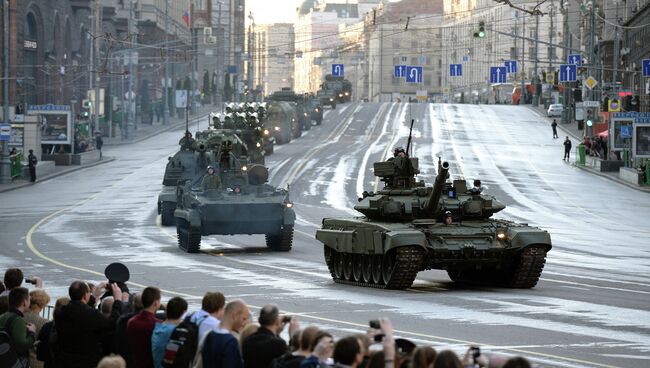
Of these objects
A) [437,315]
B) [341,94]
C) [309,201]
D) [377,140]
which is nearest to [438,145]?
[377,140]

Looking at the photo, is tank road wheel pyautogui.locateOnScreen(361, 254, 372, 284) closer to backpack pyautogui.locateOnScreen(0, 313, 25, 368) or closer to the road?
the road

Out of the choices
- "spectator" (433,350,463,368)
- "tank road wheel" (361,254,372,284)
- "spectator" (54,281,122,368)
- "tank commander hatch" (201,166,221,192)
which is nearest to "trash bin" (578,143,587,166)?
"tank commander hatch" (201,166,221,192)

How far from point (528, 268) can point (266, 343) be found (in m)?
16.1

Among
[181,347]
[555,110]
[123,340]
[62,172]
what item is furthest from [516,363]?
[555,110]

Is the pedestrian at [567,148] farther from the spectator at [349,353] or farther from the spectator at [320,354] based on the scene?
the spectator at [349,353]

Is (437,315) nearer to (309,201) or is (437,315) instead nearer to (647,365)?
(647,365)

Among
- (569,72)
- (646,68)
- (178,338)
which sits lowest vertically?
(178,338)

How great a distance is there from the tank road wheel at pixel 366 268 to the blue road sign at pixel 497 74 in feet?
329

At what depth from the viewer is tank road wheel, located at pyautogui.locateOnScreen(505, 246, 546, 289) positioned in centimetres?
2675

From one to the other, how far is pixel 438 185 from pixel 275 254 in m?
10.8

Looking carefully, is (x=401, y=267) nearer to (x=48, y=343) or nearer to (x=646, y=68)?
(x=48, y=343)

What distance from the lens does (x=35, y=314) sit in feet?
47.8

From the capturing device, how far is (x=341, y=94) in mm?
135625

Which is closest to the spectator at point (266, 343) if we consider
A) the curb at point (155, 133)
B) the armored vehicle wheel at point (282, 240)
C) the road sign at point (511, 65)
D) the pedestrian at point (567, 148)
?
the armored vehicle wheel at point (282, 240)
